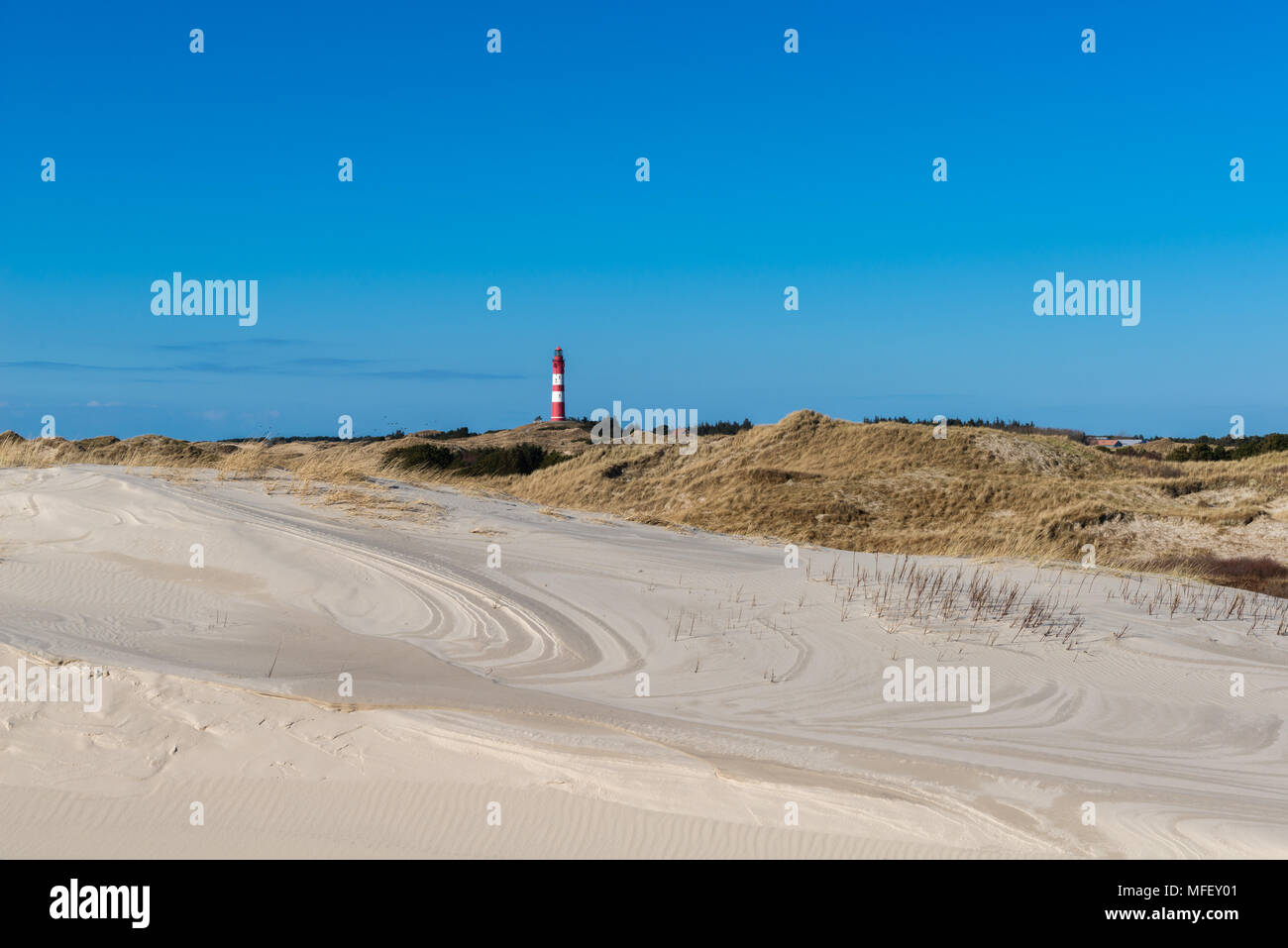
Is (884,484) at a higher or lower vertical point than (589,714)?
higher

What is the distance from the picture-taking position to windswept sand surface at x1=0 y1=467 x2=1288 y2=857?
5281mm

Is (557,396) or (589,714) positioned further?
(557,396)

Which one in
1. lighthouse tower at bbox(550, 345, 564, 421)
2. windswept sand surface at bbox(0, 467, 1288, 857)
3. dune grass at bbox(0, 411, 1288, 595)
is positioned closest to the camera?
windswept sand surface at bbox(0, 467, 1288, 857)

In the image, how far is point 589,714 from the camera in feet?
23.2

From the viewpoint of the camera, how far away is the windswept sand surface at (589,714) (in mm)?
5281

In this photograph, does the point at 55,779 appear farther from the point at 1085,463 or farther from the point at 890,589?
the point at 1085,463

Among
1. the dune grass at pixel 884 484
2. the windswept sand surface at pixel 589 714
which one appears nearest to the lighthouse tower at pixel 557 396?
the dune grass at pixel 884 484

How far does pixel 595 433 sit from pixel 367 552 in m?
29.2

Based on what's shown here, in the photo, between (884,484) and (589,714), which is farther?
(884,484)

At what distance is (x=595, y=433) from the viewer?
40.9 metres

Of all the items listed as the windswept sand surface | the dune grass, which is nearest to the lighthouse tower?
the dune grass

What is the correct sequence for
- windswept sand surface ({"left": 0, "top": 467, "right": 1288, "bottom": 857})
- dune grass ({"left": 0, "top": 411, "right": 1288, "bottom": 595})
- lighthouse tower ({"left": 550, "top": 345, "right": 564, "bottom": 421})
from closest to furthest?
1. windswept sand surface ({"left": 0, "top": 467, "right": 1288, "bottom": 857})
2. dune grass ({"left": 0, "top": 411, "right": 1288, "bottom": 595})
3. lighthouse tower ({"left": 550, "top": 345, "right": 564, "bottom": 421})

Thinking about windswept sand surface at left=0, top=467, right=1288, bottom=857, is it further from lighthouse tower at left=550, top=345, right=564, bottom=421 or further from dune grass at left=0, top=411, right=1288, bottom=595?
lighthouse tower at left=550, top=345, right=564, bottom=421
